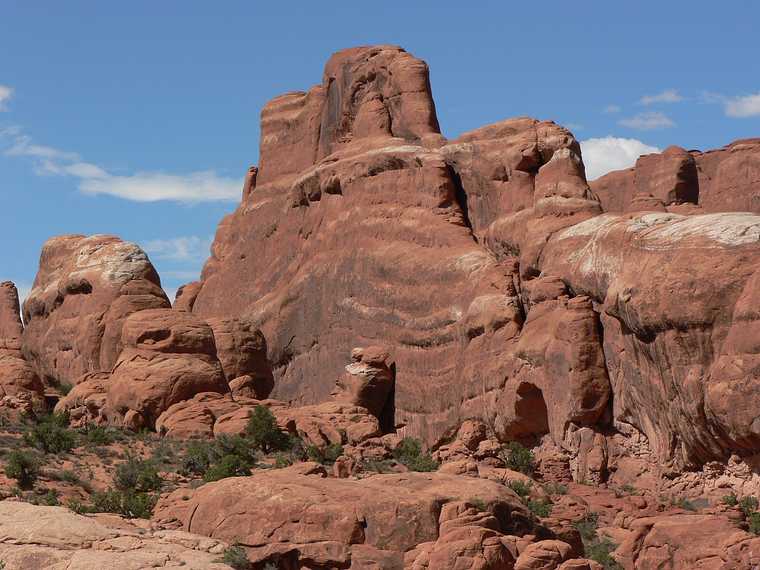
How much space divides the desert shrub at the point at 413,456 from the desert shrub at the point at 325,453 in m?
1.96

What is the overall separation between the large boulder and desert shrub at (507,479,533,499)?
1393 cm

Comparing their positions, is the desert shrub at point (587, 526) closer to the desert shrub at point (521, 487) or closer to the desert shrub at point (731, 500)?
the desert shrub at point (521, 487)

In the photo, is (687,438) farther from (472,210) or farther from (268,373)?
(268,373)

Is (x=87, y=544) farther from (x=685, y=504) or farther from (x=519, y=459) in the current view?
(x=519, y=459)

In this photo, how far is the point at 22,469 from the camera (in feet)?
123

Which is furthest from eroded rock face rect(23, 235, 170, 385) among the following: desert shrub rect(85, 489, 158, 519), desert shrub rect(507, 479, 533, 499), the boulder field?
desert shrub rect(507, 479, 533, 499)

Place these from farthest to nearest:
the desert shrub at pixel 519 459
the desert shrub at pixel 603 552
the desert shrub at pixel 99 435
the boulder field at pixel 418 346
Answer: the desert shrub at pixel 99 435 → the desert shrub at pixel 519 459 → the desert shrub at pixel 603 552 → the boulder field at pixel 418 346

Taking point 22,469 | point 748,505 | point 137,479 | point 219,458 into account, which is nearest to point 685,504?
point 748,505

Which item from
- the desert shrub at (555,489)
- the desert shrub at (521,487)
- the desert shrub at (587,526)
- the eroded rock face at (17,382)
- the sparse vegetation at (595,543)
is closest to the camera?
the sparse vegetation at (595,543)

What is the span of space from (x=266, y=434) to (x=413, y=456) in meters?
4.61

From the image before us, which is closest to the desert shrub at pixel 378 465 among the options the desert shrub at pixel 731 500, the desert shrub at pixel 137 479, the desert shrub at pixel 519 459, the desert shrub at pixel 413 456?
the desert shrub at pixel 413 456

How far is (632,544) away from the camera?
1176 inches

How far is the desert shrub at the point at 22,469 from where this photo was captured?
37281 mm

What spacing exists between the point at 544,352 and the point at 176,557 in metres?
19.9
